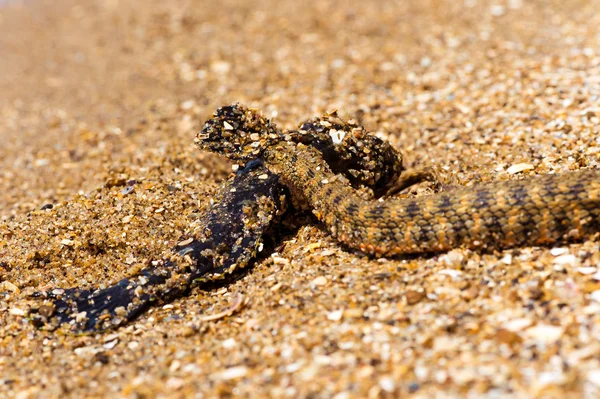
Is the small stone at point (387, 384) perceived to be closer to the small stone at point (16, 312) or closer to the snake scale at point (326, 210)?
the snake scale at point (326, 210)

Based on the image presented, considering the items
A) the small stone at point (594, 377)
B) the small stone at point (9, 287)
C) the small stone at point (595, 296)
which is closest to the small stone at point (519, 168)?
the small stone at point (595, 296)

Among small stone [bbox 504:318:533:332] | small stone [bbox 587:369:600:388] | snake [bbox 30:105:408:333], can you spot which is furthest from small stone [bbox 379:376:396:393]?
snake [bbox 30:105:408:333]

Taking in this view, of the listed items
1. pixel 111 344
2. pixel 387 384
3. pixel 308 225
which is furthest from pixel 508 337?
pixel 111 344

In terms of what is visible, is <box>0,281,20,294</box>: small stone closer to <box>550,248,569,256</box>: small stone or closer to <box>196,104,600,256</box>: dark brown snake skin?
<box>196,104,600,256</box>: dark brown snake skin

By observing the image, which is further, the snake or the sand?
the snake

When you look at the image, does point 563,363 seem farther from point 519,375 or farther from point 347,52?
point 347,52

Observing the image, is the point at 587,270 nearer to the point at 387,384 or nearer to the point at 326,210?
the point at 387,384
